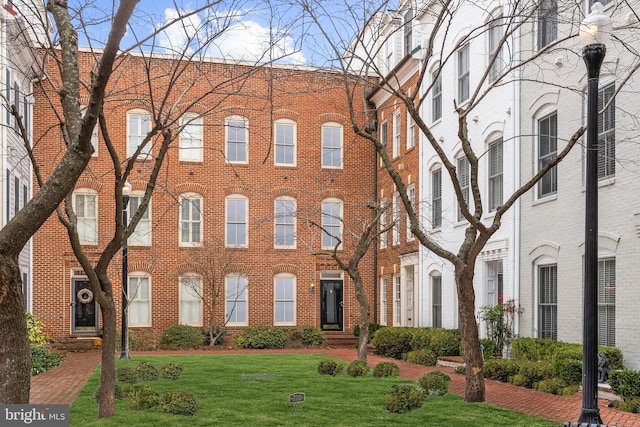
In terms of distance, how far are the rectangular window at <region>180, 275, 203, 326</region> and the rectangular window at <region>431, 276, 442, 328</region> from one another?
9797 mm

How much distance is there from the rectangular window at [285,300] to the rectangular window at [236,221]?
2237 mm

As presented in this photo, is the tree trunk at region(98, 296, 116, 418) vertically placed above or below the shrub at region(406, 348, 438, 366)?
above

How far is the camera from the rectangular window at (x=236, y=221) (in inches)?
1259

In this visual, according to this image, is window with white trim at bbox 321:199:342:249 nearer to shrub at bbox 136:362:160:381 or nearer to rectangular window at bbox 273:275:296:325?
rectangular window at bbox 273:275:296:325

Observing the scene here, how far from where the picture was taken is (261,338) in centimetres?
3008

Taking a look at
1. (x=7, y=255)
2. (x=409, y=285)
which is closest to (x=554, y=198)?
(x=409, y=285)

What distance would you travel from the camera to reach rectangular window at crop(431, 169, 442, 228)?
25609 mm

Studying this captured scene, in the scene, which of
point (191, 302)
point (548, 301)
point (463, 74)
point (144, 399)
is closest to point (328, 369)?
point (548, 301)

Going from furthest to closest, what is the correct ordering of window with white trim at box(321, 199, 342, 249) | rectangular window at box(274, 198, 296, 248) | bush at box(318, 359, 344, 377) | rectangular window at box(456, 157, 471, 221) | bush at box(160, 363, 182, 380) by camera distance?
1. window with white trim at box(321, 199, 342, 249)
2. rectangular window at box(274, 198, 296, 248)
3. rectangular window at box(456, 157, 471, 221)
4. bush at box(318, 359, 344, 377)
5. bush at box(160, 363, 182, 380)

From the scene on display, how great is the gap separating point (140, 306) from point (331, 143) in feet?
33.9

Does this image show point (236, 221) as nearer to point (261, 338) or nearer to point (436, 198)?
point (261, 338)

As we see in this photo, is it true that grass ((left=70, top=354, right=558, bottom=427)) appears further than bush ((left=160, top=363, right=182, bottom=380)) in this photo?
No

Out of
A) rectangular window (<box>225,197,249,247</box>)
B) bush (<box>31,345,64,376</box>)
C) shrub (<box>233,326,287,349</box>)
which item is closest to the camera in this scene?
bush (<box>31,345,64,376</box>)

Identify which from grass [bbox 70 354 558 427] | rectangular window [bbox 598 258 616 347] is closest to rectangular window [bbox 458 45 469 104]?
rectangular window [bbox 598 258 616 347]
